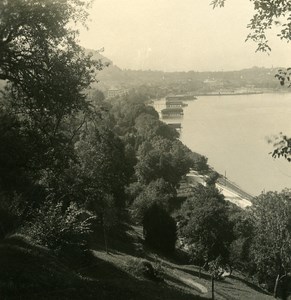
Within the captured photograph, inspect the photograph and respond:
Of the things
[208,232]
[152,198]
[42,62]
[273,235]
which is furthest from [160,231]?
[42,62]

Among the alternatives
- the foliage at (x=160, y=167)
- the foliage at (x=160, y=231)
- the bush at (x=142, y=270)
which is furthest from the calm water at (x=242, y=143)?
the bush at (x=142, y=270)

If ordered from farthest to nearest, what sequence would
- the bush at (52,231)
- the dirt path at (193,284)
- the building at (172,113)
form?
the building at (172,113), the dirt path at (193,284), the bush at (52,231)

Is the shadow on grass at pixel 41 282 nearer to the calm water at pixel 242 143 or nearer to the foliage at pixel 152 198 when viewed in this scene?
the foliage at pixel 152 198

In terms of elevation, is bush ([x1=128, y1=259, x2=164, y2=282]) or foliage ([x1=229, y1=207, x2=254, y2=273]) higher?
bush ([x1=128, y1=259, x2=164, y2=282])

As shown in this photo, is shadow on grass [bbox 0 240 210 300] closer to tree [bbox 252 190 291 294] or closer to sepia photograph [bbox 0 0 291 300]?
sepia photograph [bbox 0 0 291 300]

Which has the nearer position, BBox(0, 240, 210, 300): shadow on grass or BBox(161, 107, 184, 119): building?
BBox(0, 240, 210, 300): shadow on grass

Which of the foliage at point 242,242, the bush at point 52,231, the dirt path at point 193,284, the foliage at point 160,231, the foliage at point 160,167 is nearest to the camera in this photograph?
the bush at point 52,231

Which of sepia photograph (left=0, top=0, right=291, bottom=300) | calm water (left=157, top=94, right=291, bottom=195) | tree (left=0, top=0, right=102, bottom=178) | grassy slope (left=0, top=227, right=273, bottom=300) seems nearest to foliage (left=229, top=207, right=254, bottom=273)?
sepia photograph (left=0, top=0, right=291, bottom=300)
